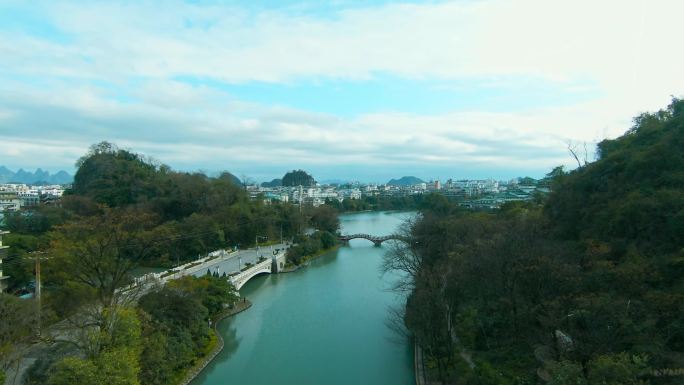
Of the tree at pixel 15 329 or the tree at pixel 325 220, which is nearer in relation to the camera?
the tree at pixel 15 329

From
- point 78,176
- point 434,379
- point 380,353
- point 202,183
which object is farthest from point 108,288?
point 78,176

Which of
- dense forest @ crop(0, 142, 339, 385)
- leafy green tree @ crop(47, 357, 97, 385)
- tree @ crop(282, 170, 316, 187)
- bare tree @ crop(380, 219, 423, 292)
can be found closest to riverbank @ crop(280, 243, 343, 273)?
dense forest @ crop(0, 142, 339, 385)

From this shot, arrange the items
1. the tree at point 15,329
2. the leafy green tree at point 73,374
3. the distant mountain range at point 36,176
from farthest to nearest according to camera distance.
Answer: the distant mountain range at point 36,176, the tree at point 15,329, the leafy green tree at point 73,374

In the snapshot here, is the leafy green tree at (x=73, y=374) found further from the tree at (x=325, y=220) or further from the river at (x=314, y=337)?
the tree at (x=325, y=220)

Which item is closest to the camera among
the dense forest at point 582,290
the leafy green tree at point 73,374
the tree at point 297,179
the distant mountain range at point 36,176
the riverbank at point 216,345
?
the dense forest at point 582,290

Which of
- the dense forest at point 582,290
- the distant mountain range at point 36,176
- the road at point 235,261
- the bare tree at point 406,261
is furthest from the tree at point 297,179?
the distant mountain range at point 36,176

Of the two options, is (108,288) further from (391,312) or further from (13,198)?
(13,198)
